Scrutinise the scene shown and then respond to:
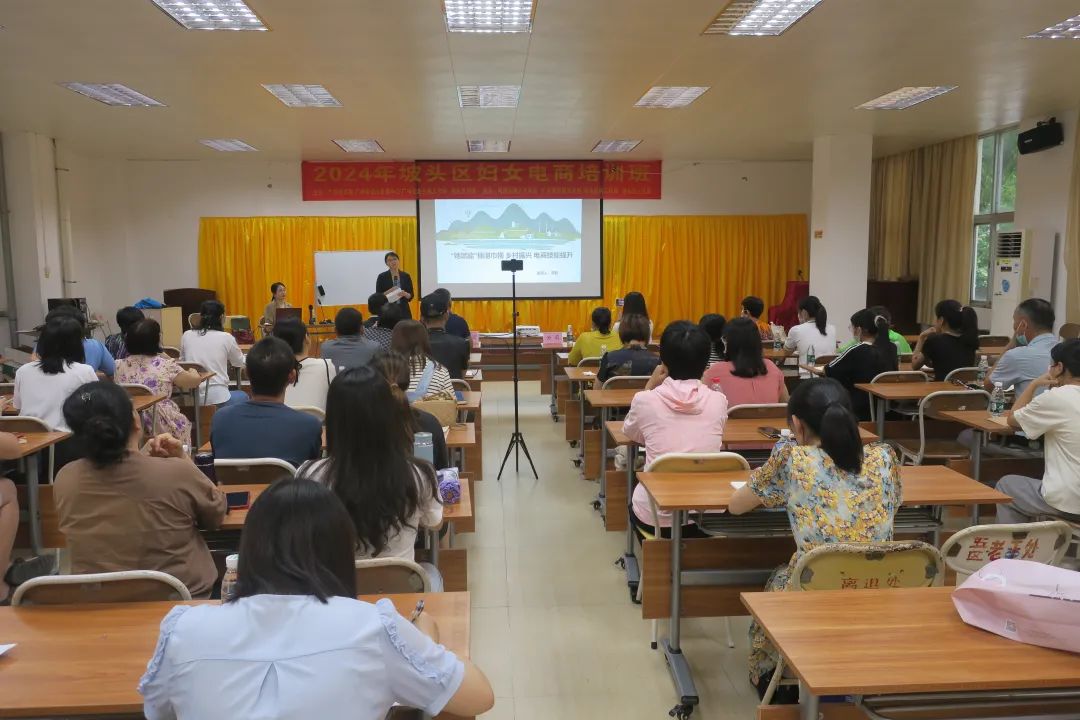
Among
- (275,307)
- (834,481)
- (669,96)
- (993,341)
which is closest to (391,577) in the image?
(834,481)

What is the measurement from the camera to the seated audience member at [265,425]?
309cm

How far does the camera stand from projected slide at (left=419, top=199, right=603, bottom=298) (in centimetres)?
1143

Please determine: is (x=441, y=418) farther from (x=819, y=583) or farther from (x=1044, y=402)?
(x=1044, y=402)

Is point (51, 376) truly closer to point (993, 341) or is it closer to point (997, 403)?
point (997, 403)

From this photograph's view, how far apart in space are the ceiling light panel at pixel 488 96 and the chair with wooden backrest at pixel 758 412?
3.87 metres

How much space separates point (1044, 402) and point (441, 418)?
266 centimetres

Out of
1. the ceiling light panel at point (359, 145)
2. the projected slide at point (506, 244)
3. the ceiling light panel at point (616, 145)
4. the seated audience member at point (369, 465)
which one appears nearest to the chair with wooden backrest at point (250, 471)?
the seated audience member at point (369, 465)

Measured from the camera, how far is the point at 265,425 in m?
3.10

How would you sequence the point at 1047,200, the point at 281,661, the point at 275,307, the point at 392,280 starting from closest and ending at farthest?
1. the point at 281,661
2. the point at 1047,200
3. the point at 392,280
4. the point at 275,307

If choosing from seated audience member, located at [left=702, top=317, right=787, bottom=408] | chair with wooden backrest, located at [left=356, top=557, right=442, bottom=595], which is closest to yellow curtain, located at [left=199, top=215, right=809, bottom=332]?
seated audience member, located at [left=702, top=317, right=787, bottom=408]

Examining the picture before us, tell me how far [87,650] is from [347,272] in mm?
10271

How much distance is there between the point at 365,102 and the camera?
7312 millimetres

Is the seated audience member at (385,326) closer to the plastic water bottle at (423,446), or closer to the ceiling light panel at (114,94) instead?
the plastic water bottle at (423,446)

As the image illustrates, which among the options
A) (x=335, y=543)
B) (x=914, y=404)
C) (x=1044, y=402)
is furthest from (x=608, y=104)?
(x=335, y=543)
